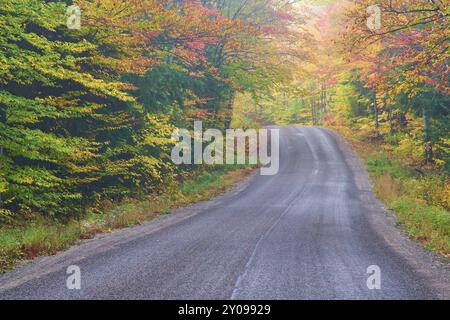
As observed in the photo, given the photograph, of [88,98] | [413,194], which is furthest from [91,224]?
[413,194]

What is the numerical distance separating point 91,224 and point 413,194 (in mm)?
12624

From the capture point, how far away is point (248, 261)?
7.76 meters

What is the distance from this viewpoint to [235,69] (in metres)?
25.0

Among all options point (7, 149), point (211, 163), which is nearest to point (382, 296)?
point (7, 149)

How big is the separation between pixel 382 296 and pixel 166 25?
1280cm

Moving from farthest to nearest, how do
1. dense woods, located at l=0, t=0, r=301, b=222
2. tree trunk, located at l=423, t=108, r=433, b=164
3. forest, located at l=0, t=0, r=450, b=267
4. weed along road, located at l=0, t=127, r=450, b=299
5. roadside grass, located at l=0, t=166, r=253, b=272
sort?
tree trunk, located at l=423, t=108, r=433, b=164 < forest, located at l=0, t=0, r=450, b=267 < dense woods, located at l=0, t=0, r=301, b=222 < roadside grass, located at l=0, t=166, r=253, b=272 < weed along road, located at l=0, t=127, r=450, b=299

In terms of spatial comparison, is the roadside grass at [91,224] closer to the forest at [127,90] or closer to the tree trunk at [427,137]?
the forest at [127,90]

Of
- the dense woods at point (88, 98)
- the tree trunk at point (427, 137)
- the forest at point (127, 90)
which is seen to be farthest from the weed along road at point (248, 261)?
the tree trunk at point (427, 137)

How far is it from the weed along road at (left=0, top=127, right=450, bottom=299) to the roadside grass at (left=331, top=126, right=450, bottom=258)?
52 centimetres

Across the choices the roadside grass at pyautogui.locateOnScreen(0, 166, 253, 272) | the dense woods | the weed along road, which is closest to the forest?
the dense woods

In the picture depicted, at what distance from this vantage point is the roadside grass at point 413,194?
10.4 meters

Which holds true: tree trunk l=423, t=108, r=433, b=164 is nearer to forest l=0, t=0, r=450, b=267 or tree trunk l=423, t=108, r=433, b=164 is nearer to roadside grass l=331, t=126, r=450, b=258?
forest l=0, t=0, r=450, b=267

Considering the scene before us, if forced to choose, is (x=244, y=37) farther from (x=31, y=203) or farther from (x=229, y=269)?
(x=229, y=269)

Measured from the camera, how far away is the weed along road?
6.11m
